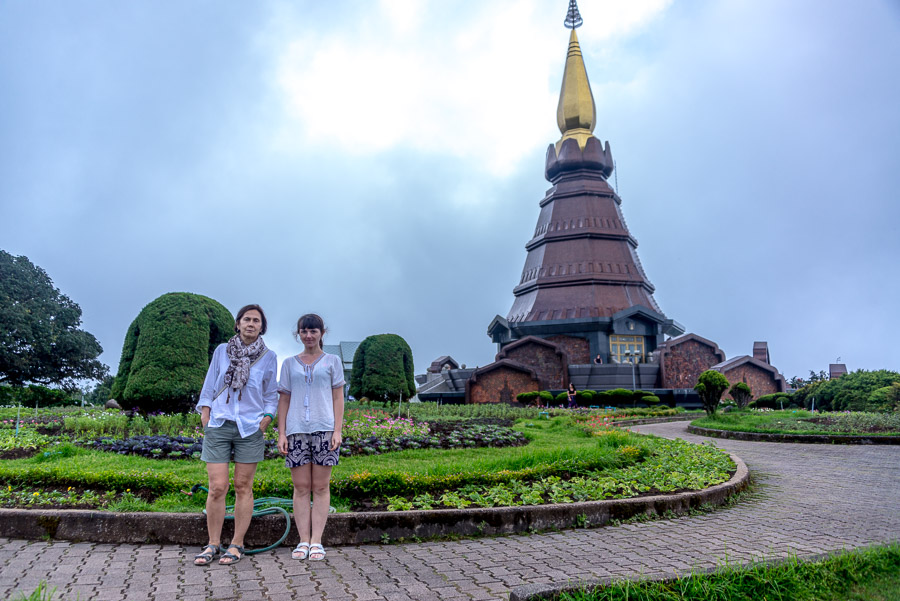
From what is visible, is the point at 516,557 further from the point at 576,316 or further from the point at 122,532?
the point at 576,316

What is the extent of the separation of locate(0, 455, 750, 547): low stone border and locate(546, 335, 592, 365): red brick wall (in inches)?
1034

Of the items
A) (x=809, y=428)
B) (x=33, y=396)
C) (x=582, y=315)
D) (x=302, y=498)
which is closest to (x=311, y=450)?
(x=302, y=498)

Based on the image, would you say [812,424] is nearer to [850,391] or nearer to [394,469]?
[850,391]

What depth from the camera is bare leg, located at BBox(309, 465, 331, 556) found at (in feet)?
16.1

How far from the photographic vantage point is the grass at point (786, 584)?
363cm

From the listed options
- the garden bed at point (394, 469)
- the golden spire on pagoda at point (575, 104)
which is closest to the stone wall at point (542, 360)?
the golden spire on pagoda at point (575, 104)

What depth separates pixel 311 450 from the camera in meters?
4.97

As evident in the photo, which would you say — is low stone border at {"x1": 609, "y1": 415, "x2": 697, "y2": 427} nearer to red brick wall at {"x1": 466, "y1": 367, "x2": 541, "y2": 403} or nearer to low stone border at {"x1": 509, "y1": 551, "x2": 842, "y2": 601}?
red brick wall at {"x1": 466, "y1": 367, "x2": 541, "y2": 403}

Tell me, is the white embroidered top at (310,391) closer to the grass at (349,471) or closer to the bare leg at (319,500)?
the bare leg at (319,500)

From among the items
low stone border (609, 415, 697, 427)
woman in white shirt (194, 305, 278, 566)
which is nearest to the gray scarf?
woman in white shirt (194, 305, 278, 566)

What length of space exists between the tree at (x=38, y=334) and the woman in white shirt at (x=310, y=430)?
27.1m

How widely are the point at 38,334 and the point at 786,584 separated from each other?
31.3 m

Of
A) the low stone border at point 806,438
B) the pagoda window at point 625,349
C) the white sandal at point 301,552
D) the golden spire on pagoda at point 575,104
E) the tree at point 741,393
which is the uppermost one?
the golden spire on pagoda at point 575,104

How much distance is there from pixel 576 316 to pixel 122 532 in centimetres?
2848
